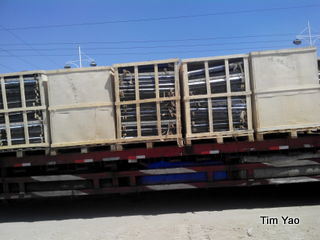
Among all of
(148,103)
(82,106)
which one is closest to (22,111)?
(82,106)

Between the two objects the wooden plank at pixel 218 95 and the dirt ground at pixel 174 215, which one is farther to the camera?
the wooden plank at pixel 218 95

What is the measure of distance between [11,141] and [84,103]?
1714 mm

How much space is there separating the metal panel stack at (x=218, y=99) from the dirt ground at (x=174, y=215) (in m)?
1.51

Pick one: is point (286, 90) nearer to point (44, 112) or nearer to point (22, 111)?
point (44, 112)

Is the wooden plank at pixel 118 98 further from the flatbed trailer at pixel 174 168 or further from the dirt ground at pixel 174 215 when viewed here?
the dirt ground at pixel 174 215

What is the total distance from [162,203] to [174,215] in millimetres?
864

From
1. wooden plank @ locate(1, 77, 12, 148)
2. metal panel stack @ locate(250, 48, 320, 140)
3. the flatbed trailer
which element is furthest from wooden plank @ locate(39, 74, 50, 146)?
metal panel stack @ locate(250, 48, 320, 140)

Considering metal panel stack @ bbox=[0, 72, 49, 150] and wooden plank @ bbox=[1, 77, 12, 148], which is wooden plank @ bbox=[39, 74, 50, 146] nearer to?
metal panel stack @ bbox=[0, 72, 49, 150]

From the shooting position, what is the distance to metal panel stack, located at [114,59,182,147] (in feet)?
16.4

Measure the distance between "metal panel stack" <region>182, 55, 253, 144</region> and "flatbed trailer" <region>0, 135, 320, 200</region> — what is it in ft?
1.06

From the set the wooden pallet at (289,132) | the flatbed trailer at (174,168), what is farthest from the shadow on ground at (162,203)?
the wooden pallet at (289,132)

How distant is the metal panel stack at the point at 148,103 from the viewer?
4.99 m

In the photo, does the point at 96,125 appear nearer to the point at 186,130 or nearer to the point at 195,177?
the point at 186,130

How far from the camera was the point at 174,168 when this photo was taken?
527 centimetres
